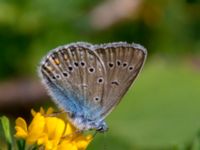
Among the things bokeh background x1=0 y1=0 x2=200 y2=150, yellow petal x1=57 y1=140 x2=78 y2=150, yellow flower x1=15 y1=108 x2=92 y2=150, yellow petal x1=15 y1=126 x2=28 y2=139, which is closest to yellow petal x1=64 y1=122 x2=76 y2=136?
yellow flower x1=15 y1=108 x2=92 y2=150

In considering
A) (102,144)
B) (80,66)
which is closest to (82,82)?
(80,66)

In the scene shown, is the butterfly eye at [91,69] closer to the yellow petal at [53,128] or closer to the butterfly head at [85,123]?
the butterfly head at [85,123]

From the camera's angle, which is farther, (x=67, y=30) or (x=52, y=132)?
(x=67, y=30)

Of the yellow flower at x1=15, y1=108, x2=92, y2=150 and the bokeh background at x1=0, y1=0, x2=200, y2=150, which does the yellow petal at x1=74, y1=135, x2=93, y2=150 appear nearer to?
the yellow flower at x1=15, y1=108, x2=92, y2=150

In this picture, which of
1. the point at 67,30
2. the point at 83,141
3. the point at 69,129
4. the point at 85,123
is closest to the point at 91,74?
the point at 85,123

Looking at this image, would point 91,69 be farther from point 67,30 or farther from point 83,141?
point 67,30

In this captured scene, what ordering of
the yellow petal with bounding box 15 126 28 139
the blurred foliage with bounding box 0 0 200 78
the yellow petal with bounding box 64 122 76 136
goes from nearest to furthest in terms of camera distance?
the yellow petal with bounding box 15 126 28 139 → the yellow petal with bounding box 64 122 76 136 → the blurred foliage with bounding box 0 0 200 78

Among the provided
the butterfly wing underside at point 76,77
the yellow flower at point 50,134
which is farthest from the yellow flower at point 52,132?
the butterfly wing underside at point 76,77
